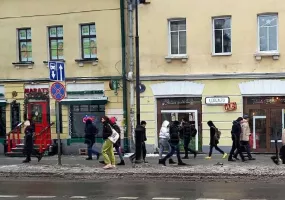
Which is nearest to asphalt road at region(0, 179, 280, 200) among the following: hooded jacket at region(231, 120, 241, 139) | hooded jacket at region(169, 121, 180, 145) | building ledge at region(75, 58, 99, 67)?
hooded jacket at region(169, 121, 180, 145)

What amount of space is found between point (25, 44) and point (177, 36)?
7.08m

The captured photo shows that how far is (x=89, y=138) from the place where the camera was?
18.1 meters

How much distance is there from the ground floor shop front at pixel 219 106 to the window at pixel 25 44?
578 cm

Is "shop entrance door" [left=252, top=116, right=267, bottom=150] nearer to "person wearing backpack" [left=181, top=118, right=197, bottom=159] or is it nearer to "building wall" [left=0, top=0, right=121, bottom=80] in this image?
"person wearing backpack" [left=181, top=118, right=197, bottom=159]

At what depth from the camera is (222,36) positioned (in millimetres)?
18953

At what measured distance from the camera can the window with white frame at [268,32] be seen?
18297 mm

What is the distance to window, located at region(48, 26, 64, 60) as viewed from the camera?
20906 millimetres

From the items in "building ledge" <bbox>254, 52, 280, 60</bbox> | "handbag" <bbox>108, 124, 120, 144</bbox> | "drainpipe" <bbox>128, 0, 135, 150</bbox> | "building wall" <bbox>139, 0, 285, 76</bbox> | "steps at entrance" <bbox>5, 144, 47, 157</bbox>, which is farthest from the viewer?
"steps at entrance" <bbox>5, 144, 47, 157</bbox>

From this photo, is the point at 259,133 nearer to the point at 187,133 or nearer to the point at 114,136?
the point at 187,133

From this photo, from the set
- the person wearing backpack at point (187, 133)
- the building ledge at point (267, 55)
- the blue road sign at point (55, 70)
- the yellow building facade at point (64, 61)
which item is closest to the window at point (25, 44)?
the yellow building facade at point (64, 61)

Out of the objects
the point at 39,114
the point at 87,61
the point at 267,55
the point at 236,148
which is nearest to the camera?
the point at 236,148

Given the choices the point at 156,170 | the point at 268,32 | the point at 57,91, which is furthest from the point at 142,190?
the point at 268,32

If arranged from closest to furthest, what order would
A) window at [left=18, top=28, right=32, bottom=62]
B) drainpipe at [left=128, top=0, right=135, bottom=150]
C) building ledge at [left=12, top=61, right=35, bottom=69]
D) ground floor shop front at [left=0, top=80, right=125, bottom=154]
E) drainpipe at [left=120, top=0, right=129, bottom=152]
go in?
drainpipe at [left=128, top=0, right=135, bottom=150] < drainpipe at [left=120, top=0, right=129, bottom=152] < ground floor shop front at [left=0, top=80, right=125, bottom=154] < building ledge at [left=12, top=61, right=35, bottom=69] < window at [left=18, top=28, right=32, bottom=62]

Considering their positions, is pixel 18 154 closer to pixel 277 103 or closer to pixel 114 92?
pixel 114 92
